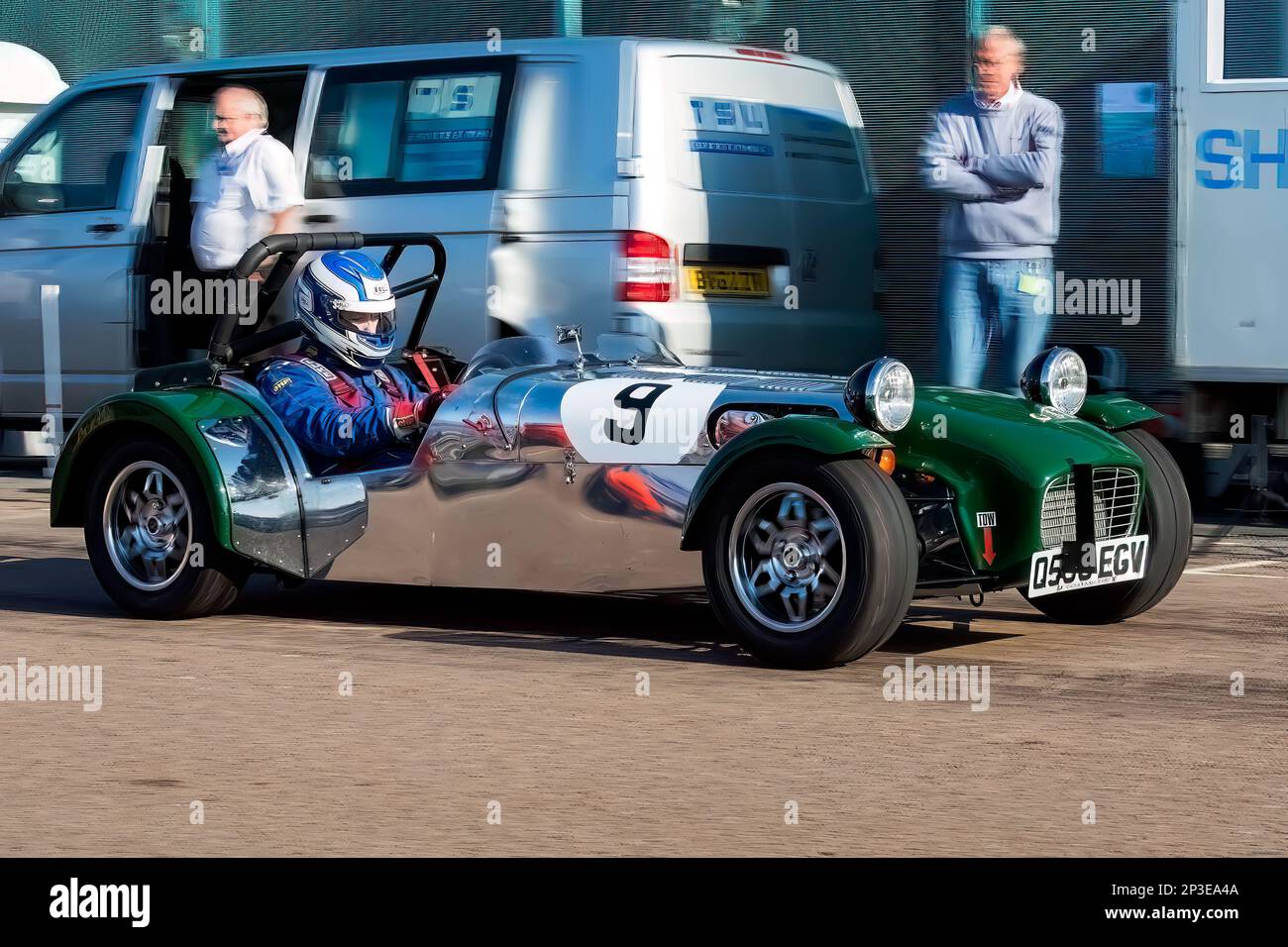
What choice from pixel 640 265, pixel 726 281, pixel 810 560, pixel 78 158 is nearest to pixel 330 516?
pixel 810 560

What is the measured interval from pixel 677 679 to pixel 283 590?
270 centimetres

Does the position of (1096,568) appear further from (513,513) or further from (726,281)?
(726,281)

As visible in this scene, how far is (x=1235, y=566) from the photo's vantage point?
9.59 meters

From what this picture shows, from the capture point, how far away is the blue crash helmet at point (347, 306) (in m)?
7.99

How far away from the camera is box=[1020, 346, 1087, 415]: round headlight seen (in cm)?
766

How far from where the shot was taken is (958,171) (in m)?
10.4

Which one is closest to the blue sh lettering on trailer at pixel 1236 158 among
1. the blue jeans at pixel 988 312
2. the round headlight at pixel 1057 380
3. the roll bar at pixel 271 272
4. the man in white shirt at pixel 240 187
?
the blue jeans at pixel 988 312

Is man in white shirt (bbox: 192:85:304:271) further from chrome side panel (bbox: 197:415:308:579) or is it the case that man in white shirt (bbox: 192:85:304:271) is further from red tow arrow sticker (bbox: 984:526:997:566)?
red tow arrow sticker (bbox: 984:526:997:566)

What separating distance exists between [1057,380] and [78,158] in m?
6.13

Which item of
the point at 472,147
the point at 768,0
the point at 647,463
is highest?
the point at 768,0

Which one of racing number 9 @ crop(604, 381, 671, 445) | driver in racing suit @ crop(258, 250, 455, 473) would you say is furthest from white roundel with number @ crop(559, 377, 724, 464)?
driver in racing suit @ crop(258, 250, 455, 473)
